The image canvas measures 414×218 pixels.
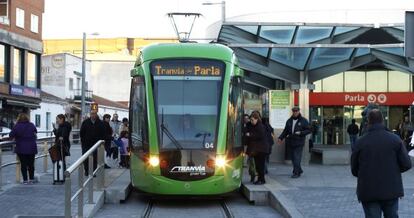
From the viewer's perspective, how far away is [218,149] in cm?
1242

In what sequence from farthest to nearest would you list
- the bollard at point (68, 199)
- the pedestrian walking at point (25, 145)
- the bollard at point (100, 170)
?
the pedestrian walking at point (25, 145) < the bollard at point (100, 170) < the bollard at point (68, 199)

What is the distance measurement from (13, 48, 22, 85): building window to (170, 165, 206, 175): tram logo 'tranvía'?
35.3m

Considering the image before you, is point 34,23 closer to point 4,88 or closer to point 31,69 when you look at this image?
point 31,69

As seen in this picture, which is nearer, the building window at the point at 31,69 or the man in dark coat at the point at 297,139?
the man in dark coat at the point at 297,139

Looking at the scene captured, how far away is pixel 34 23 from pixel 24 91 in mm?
6051

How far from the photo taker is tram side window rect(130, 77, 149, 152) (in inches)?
498

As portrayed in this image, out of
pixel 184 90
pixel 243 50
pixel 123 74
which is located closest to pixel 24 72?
pixel 243 50

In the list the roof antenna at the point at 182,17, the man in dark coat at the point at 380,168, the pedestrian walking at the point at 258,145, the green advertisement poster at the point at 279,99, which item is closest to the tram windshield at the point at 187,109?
the pedestrian walking at the point at 258,145

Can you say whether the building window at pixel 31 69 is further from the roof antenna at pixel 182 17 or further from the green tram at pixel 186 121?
the green tram at pixel 186 121

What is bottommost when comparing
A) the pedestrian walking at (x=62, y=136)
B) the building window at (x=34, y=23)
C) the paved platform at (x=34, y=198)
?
the paved platform at (x=34, y=198)

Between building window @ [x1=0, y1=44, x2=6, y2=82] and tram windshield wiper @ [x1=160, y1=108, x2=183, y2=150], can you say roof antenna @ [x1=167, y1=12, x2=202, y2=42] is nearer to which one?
tram windshield wiper @ [x1=160, y1=108, x2=183, y2=150]

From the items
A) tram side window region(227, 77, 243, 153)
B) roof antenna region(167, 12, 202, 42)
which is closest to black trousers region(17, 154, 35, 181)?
tram side window region(227, 77, 243, 153)

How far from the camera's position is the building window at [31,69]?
48000 millimetres

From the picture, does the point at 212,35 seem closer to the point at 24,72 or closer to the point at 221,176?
the point at 221,176
